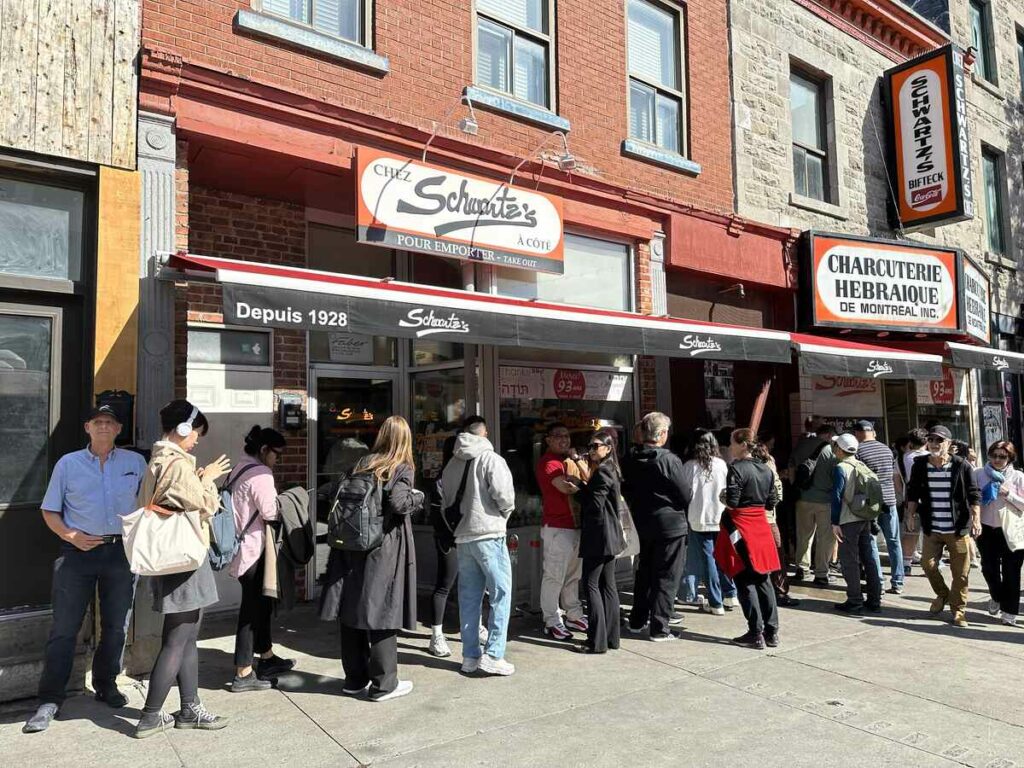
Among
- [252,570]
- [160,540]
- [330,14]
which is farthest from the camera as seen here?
[330,14]

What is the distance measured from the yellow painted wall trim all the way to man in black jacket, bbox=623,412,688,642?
3895 mm

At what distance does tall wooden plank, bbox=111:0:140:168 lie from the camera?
5.51 meters

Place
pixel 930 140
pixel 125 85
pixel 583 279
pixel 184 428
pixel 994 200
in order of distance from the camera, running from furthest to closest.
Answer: pixel 994 200 → pixel 930 140 → pixel 583 279 → pixel 125 85 → pixel 184 428

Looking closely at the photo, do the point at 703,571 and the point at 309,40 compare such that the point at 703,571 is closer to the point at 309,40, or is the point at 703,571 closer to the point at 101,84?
the point at 309,40

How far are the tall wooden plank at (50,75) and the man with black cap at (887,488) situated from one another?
7.68m

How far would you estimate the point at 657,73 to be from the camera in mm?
9492

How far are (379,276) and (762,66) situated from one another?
21.3 feet

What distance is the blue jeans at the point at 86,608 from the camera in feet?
14.2

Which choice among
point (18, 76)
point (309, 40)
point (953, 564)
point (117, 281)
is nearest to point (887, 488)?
point (953, 564)

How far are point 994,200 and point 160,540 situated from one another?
16.4 meters

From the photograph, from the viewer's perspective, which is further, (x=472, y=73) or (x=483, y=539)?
(x=472, y=73)

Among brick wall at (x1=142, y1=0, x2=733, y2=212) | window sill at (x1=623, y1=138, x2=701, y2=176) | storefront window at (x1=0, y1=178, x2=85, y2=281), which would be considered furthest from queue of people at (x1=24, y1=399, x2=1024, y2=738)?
window sill at (x1=623, y1=138, x2=701, y2=176)

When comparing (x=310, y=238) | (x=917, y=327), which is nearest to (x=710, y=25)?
(x=917, y=327)

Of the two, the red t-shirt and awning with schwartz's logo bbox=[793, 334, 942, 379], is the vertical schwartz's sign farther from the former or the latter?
the red t-shirt
